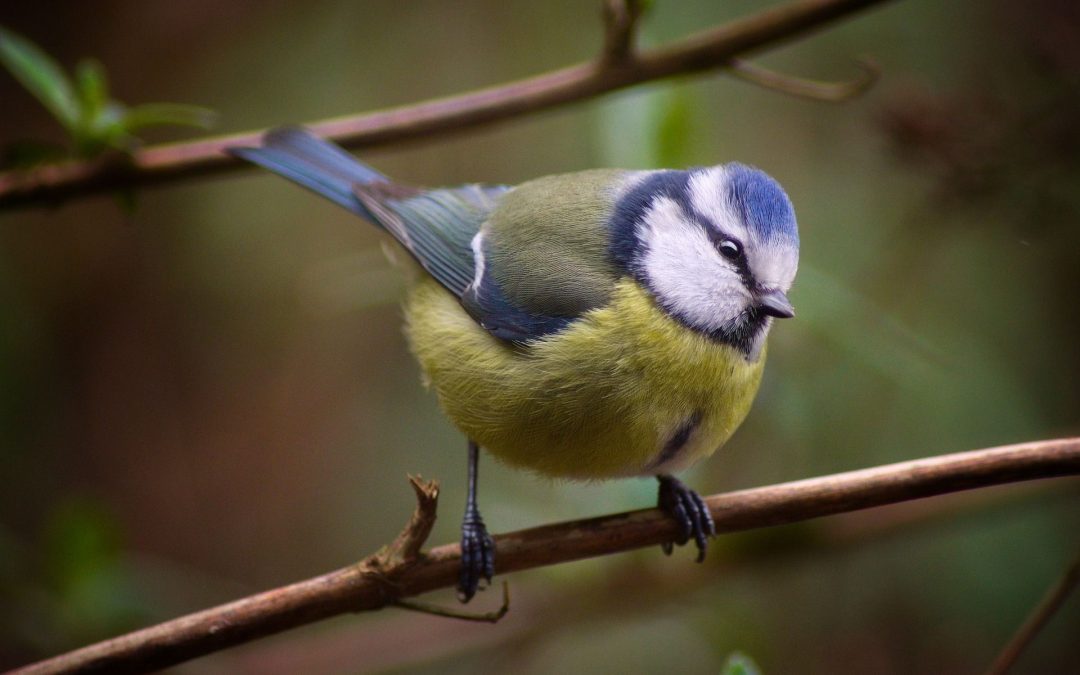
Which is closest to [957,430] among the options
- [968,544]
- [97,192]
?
[968,544]

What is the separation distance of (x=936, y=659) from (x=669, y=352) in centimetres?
142

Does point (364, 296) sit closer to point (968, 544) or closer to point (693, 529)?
point (693, 529)

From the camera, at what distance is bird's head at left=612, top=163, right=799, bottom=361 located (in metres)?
1.53

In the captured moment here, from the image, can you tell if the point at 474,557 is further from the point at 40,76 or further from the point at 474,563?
the point at 40,76

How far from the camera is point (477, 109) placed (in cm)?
187

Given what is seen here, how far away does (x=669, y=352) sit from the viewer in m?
1.55

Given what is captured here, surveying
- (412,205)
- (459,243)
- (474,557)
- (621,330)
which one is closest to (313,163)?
(412,205)

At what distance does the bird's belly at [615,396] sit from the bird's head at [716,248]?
4 centimetres

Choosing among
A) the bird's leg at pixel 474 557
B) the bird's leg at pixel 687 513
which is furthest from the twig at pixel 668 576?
the bird's leg at pixel 474 557

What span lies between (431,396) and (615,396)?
1.45 m

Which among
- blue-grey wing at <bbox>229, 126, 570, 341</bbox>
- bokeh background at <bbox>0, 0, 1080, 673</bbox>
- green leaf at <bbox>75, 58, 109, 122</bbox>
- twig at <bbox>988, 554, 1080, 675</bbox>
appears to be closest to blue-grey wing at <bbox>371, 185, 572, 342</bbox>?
blue-grey wing at <bbox>229, 126, 570, 341</bbox>

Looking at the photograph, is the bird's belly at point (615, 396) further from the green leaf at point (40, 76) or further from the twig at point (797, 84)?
the green leaf at point (40, 76)

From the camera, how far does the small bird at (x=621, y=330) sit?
1.53m

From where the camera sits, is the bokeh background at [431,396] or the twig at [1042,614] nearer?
the twig at [1042,614]
